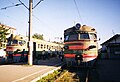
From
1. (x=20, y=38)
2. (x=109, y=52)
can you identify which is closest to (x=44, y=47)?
(x=20, y=38)

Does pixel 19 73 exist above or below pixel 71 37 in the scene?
below

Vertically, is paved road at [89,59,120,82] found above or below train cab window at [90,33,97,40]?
below

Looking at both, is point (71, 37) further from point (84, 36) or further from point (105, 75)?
point (105, 75)

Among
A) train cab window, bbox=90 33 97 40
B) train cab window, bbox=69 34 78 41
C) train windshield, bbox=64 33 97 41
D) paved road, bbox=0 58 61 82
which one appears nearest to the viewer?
paved road, bbox=0 58 61 82

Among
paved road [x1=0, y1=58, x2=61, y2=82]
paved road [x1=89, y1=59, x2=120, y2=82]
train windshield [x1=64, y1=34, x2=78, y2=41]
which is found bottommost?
paved road [x1=89, y1=59, x2=120, y2=82]

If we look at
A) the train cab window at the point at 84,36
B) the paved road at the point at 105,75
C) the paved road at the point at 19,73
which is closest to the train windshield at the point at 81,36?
the train cab window at the point at 84,36

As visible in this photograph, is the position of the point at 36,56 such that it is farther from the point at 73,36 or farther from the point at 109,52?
the point at 109,52

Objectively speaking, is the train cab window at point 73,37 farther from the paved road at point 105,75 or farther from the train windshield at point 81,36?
the paved road at point 105,75

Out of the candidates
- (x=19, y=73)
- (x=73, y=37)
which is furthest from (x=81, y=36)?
(x=19, y=73)

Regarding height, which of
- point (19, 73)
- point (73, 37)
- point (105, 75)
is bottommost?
point (105, 75)

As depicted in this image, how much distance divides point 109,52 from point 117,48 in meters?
2.34

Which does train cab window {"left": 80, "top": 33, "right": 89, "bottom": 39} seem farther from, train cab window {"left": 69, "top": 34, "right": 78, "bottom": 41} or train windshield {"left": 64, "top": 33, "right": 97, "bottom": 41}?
train cab window {"left": 69, "top": 34, "right": 78, "bottom": 41}

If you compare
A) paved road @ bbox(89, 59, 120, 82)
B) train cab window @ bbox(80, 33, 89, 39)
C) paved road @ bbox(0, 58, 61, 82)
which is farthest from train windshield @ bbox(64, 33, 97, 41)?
paved road @ bbox(0, 58, 61, 82)

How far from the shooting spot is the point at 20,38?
2008 cm
